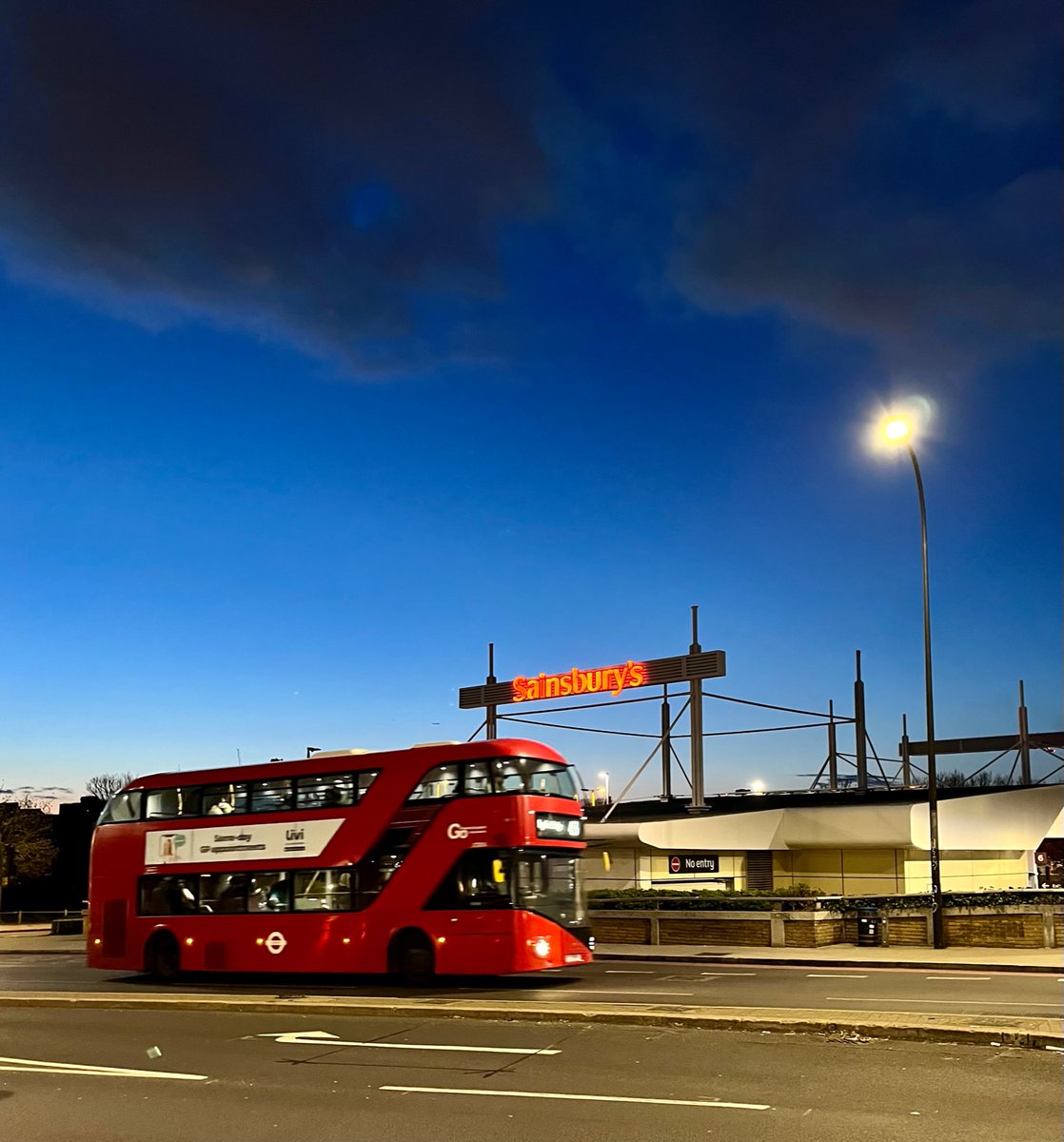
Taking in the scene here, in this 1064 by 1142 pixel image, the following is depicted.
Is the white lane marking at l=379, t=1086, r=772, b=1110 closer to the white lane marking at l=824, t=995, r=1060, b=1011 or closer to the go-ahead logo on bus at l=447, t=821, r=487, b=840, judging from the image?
the white lane marking at l=824, t=995, r=1060, b=1011

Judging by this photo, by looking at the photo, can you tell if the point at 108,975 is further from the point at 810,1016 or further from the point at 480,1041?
the point at 810,1016

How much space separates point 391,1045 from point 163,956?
11.9m

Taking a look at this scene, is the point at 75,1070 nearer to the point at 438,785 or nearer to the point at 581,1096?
the point at 581,1096

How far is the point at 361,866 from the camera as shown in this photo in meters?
21.2

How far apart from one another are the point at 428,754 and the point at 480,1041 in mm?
7754

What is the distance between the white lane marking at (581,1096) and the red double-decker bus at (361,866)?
9.11 m

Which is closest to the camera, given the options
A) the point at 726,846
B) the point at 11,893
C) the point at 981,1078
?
the point at 981,1078

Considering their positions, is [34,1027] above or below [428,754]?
below

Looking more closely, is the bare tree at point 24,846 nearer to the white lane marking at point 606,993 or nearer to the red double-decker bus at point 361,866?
the red double-decker bus at point 361,866

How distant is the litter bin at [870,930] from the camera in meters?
27.7

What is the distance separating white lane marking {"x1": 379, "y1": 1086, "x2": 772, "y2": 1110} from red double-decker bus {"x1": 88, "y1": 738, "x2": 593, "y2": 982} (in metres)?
9.11

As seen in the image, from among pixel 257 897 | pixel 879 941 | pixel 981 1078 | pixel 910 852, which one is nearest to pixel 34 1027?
pixel 257 897

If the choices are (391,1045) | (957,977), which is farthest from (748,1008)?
(957,977)

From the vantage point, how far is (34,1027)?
16281 millimetres
